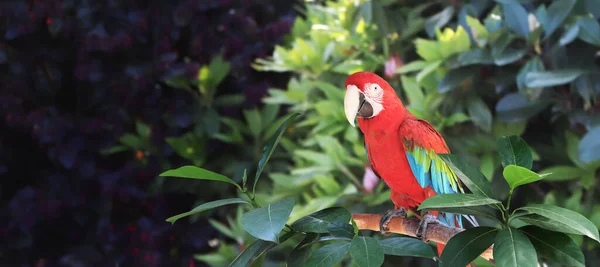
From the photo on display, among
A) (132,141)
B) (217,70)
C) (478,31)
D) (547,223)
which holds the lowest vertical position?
(132,141)

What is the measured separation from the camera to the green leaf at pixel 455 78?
886mm

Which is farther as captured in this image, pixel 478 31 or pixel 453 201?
pixel 478 31

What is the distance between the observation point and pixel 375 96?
1.44 ft

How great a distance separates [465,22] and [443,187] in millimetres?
527

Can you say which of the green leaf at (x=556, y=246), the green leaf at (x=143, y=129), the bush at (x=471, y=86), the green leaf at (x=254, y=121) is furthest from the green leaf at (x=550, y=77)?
the green leaf at (x=143, y=129)

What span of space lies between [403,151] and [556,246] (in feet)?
0.48

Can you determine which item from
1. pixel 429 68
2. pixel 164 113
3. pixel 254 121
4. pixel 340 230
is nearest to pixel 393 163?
pixel 340 230

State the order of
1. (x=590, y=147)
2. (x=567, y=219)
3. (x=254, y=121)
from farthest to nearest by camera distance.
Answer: (x=254, y=121) < (x=590, y=147) < (x=567, y=219)

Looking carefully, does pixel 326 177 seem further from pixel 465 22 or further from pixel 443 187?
pixel 443 187

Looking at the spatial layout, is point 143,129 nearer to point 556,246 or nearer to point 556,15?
point 556,15

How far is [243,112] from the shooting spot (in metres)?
1.32

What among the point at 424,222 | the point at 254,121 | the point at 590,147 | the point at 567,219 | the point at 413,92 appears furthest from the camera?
the point at 254,121

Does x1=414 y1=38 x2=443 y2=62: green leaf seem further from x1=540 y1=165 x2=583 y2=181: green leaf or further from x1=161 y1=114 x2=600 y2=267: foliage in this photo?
x1=161 y1=114 x2=600 y2=267: foliage

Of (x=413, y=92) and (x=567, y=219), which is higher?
(x=567, y=219)
